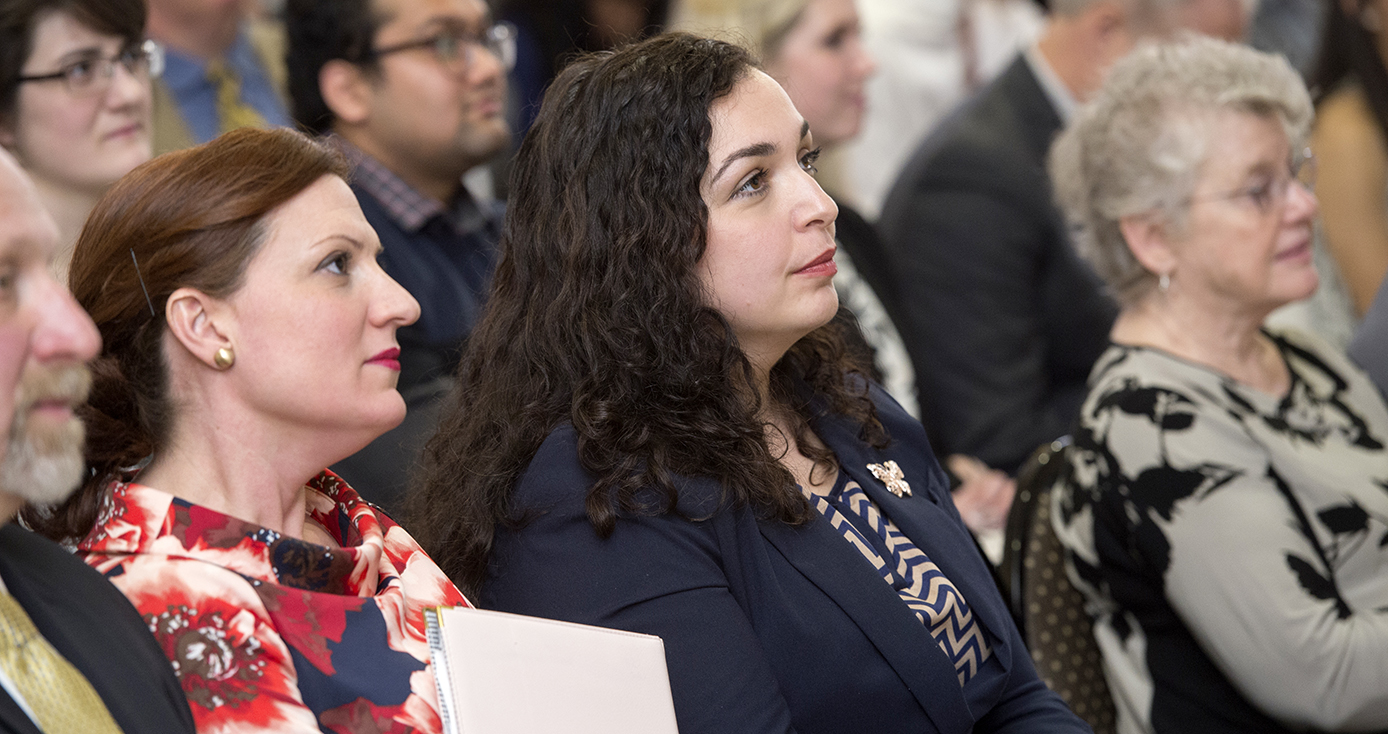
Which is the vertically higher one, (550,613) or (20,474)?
(20,474)

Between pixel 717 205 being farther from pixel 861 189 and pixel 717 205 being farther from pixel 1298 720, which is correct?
pixel 861 189

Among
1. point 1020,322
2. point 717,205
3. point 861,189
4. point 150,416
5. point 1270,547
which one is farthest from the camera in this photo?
point 861,189

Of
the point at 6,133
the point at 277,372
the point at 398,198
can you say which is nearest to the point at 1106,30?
the point at 398,198

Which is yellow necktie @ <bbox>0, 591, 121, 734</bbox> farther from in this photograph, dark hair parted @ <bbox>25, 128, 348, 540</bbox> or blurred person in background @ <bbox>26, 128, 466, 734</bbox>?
dark hair parted @ <bbox>25, 128, 348, 540</bbox>

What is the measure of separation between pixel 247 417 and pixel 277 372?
62 millimetres

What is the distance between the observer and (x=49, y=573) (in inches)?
47.0

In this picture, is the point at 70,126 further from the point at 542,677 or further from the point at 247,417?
the point at 542,677

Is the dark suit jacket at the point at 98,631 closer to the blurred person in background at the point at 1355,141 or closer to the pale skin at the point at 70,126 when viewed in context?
the pale skin at the point at 70,126

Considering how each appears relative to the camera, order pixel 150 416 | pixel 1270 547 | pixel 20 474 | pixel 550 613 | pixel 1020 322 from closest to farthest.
→ pixel 20 474, pixel 150 416, pixel 550 613, pixel 1270 547, pixel 1020 322

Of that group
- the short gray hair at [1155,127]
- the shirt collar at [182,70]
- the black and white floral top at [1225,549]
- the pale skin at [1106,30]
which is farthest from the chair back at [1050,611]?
the shirt collar at [182,70]

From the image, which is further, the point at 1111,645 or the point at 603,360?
A: the point at 1111,645

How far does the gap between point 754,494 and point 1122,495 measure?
2.51 feet

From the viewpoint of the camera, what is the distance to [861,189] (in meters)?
4.95

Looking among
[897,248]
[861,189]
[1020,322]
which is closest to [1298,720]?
[1020,322]
